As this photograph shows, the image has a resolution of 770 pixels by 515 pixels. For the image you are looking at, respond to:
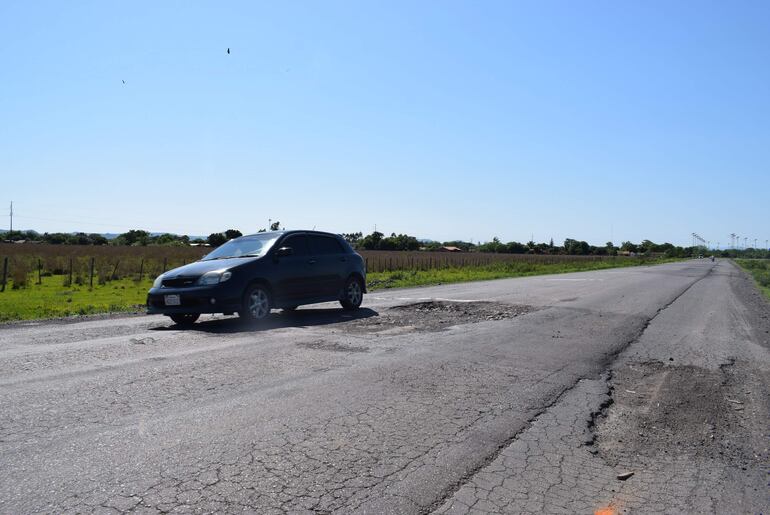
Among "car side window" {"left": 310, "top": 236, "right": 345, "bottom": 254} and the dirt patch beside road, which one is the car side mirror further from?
the dirt patch beside road

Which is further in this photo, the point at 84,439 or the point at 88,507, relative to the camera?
the point at 84,439

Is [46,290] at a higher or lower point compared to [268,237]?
lower

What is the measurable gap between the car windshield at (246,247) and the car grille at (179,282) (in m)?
1.03

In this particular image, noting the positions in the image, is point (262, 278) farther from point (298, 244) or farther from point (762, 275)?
point (762, 275)

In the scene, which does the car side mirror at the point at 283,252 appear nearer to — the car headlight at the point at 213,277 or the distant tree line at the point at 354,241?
the car headlight at the point at 213,277

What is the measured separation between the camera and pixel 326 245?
1277cm

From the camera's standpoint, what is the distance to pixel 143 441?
4.24 metres

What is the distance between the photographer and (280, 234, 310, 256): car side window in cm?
1179

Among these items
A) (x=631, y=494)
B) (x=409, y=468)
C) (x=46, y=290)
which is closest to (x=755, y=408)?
(x=631, y=494)

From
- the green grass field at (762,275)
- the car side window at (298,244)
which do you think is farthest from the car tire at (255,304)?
the green grass field at (762,275)

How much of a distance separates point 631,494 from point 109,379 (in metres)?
4.92

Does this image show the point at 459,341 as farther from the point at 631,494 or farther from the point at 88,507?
the point at 88,507

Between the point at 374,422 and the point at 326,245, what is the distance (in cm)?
818

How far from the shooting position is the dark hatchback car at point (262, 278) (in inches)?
398
